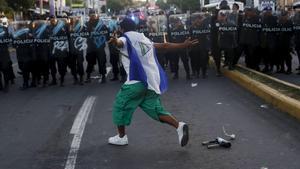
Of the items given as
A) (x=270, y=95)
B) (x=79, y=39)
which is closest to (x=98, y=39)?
(x=79, y=39)

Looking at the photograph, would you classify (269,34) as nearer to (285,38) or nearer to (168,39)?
(285,38)

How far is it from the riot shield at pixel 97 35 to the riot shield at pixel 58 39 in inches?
26.3

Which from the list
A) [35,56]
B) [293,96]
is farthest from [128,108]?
[35,56]

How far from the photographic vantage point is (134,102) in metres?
7.88

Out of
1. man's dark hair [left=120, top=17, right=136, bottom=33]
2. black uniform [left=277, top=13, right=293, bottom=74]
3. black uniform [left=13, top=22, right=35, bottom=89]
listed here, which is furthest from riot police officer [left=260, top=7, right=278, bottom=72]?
man's dark hair [left=120, top=17, right=136, bottom=33]

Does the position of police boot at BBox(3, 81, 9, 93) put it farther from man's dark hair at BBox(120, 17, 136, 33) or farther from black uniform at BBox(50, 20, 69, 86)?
man's dark hair at BBox(120, 17, 136, 33)

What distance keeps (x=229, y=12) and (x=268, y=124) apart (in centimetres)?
752

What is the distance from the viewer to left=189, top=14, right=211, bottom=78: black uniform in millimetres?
15945

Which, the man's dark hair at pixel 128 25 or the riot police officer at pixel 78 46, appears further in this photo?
the riot police officer at pixel 78 46

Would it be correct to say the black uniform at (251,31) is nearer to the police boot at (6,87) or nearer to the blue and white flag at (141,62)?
the police boot at (6,87)

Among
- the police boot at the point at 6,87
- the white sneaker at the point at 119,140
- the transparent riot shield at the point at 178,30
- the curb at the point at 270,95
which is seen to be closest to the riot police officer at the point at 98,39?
the transparent riot shield at the point at 178,30

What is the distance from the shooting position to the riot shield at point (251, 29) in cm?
1602

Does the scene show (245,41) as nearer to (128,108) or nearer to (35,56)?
(35,56)

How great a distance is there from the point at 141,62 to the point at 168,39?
879 centimetres
